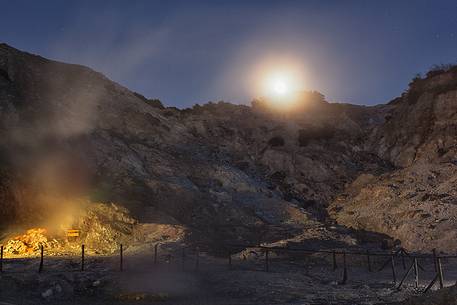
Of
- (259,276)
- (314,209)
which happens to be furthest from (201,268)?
(314,209)

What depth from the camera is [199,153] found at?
5000cm

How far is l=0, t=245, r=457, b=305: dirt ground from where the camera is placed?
1930 centimetres

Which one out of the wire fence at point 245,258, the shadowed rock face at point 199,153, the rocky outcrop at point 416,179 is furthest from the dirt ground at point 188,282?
the shadowed rock face at point 199,153

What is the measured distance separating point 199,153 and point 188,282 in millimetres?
27903

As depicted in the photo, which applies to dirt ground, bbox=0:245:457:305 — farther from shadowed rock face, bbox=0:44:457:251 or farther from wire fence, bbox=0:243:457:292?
shadowed rock face, bbox=0:44:457:251

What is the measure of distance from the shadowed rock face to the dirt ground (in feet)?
25.4

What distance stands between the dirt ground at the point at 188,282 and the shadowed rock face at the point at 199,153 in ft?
25.4

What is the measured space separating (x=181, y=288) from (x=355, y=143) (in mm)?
42002

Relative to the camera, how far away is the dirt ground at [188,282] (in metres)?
19.3

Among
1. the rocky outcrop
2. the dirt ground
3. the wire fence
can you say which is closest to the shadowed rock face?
the rocky outcrop

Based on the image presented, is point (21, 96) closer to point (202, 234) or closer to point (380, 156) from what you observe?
point (202, 234)

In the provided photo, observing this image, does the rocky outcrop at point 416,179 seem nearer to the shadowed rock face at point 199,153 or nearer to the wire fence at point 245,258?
the shadowed rock face at point 199,153

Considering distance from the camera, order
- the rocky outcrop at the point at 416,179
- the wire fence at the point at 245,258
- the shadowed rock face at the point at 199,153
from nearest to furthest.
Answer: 1. the wire fence at the point at 245,258
2. the rocky outcrop at the point at 416,179
3. the shadowed rock face at the point at 199,153

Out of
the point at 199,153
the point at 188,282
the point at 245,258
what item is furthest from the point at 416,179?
the point at 188,282
